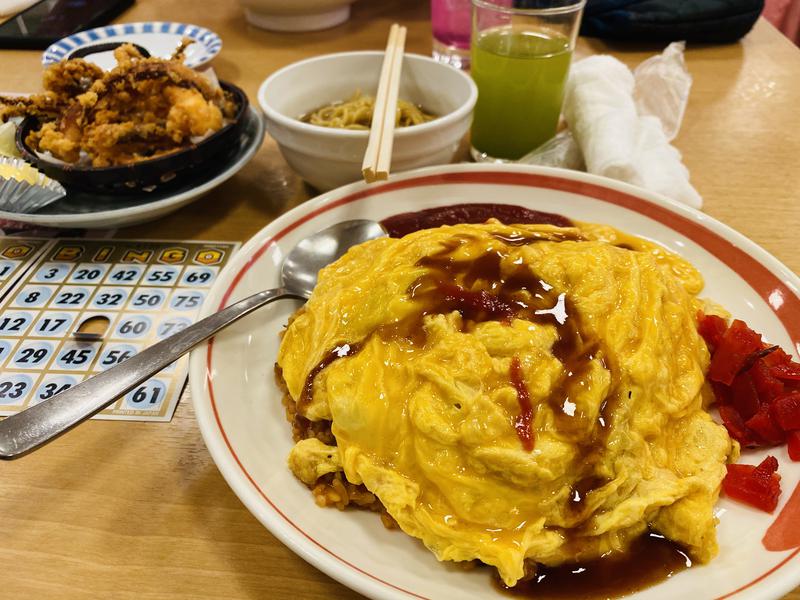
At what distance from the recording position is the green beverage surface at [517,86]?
292cm

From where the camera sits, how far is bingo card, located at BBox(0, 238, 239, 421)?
1990mm

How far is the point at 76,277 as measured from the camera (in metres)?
2.50

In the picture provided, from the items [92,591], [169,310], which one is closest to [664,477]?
[92,591]

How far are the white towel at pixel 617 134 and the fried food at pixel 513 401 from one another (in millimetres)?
1018

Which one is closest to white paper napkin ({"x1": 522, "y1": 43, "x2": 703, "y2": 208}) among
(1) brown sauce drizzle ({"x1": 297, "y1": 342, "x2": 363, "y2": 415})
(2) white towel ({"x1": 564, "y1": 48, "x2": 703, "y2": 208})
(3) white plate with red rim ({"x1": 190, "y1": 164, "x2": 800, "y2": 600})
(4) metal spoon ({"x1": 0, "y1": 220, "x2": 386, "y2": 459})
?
(2) white towel ({"x1": 564, "y1": 48, "x2": 703, "y2": 208})

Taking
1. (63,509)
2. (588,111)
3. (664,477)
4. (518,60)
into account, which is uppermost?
(518,60)

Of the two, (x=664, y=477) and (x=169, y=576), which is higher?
(x=664, y=477)

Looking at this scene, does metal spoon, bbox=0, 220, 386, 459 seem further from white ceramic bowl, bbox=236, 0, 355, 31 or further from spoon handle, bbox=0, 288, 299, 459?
white ceramic bowl, bbox=236, 0, 355, 31

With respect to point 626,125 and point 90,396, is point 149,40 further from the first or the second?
point 90,396

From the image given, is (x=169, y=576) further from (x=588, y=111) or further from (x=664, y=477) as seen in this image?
(x=588, y=111)

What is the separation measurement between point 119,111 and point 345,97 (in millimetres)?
1183

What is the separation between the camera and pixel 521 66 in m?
2.90

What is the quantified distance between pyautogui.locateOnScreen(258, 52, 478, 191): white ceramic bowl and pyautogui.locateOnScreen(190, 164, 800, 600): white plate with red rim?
181mm

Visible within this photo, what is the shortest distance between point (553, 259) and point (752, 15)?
13.5ft
